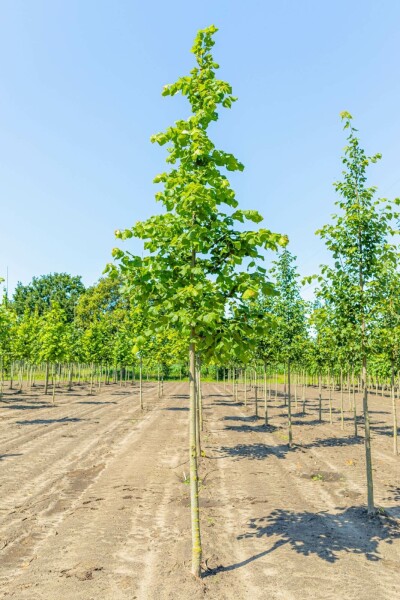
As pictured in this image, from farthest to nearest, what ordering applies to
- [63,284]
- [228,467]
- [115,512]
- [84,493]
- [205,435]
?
1. [63,284]
2. [205,435]
3. [228,467]
4. [84,493]
5. [115,512]

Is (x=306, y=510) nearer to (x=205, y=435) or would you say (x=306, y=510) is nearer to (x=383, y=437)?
(x=205, y=435)

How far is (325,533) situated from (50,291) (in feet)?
382

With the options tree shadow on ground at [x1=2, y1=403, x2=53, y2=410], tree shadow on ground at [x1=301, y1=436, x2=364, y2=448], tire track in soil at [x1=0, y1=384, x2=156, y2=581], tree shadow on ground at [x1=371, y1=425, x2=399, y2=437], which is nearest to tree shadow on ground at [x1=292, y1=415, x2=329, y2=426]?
tree shadow on ground at [x1=371, y1=425, x2=399, y2=437]

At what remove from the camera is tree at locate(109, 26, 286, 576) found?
24.1ft

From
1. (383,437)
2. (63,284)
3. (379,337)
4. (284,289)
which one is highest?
(63,284)

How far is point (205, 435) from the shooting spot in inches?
874

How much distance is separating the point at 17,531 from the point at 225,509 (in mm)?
5071

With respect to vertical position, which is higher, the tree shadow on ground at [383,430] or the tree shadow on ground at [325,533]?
the tree shadow on ground at [325,533]

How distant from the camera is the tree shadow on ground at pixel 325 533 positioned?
8.67m

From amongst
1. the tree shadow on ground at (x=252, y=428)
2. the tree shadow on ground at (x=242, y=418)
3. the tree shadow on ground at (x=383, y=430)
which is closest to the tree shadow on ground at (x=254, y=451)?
the tree shadow on ground at (x=252, y=428)

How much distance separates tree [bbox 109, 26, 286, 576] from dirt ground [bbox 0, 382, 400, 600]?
4.22 ft

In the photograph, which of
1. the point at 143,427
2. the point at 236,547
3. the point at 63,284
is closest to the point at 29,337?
the point at 143,427

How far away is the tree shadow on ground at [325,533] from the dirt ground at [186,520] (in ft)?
0.13

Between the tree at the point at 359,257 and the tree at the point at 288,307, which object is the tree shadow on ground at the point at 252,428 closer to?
the tree at the point at 288,307
